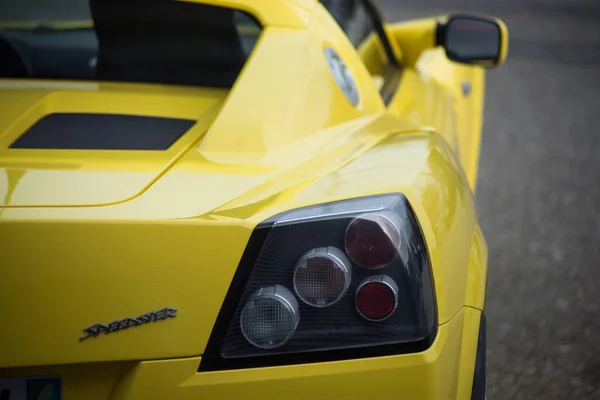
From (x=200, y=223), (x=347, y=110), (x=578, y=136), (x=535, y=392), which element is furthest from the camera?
(x=578, y=136)

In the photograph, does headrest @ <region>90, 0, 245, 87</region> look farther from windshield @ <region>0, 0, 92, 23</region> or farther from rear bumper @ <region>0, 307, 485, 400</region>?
rear bumper @ <region>0, 307, 485, 400</region>

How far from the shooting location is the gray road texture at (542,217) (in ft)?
12.8

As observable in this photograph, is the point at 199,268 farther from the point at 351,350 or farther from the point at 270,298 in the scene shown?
the point at 351,350

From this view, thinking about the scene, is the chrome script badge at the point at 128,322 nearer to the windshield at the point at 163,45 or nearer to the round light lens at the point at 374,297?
the round light lens at the point at 374,297

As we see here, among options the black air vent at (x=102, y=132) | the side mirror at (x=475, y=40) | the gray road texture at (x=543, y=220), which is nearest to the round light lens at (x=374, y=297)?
the black air vent at (x=102, y=132)

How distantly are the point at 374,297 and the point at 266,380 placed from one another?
27cm

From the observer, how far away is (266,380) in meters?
1.92

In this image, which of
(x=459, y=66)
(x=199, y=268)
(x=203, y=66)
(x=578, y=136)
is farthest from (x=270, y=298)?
(x=578, y=136)

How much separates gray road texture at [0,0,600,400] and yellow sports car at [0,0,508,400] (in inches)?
46.3

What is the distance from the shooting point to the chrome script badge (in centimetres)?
185

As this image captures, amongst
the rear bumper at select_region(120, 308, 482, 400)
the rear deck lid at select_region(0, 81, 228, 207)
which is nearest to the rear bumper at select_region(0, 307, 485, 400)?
the rear bumper at select_region(120, 308, 482, 400)

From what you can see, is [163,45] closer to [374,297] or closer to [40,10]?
[40,10]

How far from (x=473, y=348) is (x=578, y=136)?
6164 millimetres

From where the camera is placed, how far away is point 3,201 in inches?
74.0
